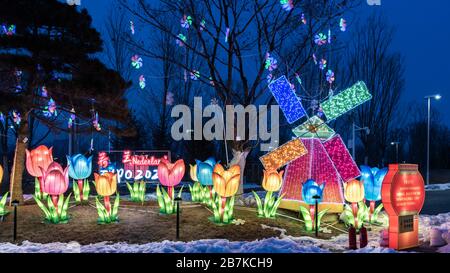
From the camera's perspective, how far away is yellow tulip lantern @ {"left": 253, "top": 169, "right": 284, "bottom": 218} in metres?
11.0

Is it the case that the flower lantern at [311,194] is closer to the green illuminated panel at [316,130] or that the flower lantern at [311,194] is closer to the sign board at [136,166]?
the green illuminated panel at [316,130]

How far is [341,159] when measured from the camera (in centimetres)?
1152

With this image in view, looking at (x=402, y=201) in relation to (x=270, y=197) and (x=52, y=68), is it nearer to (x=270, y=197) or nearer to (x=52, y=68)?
(x=270, y=197)

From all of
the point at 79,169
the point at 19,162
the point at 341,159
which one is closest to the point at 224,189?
the point at 341,159

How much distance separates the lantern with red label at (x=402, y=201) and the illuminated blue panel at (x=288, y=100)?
3.85 m

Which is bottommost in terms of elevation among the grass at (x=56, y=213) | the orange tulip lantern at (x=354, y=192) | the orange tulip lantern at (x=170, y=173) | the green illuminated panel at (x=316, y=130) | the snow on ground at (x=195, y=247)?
the snow on ground at (x=195, y=247)

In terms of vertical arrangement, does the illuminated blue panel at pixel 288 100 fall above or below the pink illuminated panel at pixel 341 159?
above

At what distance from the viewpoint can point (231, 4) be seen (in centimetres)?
1559

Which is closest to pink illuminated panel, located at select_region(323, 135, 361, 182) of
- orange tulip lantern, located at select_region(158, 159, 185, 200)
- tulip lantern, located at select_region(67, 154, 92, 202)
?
orange tulip lantern, located at select_region(158, 159, 185, 200)

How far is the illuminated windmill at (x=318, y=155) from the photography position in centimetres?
1163

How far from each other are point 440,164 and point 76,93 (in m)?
41.7

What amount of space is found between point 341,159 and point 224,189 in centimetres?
332

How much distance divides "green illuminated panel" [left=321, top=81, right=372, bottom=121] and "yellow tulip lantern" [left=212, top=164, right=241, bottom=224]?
3.20 meters

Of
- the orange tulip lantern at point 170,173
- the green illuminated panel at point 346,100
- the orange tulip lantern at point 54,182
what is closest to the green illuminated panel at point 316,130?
the green illuminated panel at point 346,100
